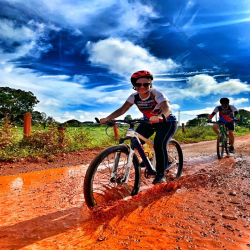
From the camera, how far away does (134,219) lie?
8.80 feet

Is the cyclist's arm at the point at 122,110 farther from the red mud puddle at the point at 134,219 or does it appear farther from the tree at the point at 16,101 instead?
the tree at the point at 16,101

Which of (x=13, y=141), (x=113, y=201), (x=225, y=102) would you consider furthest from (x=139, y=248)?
(x=225, y=102)

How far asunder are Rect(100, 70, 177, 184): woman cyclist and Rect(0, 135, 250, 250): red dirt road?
53 cm

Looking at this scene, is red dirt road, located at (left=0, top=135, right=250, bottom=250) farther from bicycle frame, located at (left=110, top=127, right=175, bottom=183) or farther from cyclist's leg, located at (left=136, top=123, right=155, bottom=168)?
cyclist's leg, located at (left=136, top=123, right=155, bottom=168)

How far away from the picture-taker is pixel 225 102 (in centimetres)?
800

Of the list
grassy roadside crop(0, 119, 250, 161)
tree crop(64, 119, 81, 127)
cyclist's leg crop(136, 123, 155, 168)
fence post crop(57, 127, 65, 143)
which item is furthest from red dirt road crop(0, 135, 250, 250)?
fence post crop(57, 127, 65, 143)

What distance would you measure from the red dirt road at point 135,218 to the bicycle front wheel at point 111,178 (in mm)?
205

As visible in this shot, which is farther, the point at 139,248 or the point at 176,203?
the point at 176,203

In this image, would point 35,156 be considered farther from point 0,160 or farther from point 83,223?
point 83,223

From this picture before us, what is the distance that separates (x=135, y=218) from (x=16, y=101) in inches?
1627

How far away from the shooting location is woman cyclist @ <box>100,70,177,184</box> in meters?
3.55

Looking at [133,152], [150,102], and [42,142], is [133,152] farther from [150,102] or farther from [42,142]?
[42,142]

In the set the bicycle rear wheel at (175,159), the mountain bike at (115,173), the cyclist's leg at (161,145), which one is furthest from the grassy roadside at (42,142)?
the mountain bike at (115,173)

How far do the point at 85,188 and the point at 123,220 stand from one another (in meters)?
0.64
